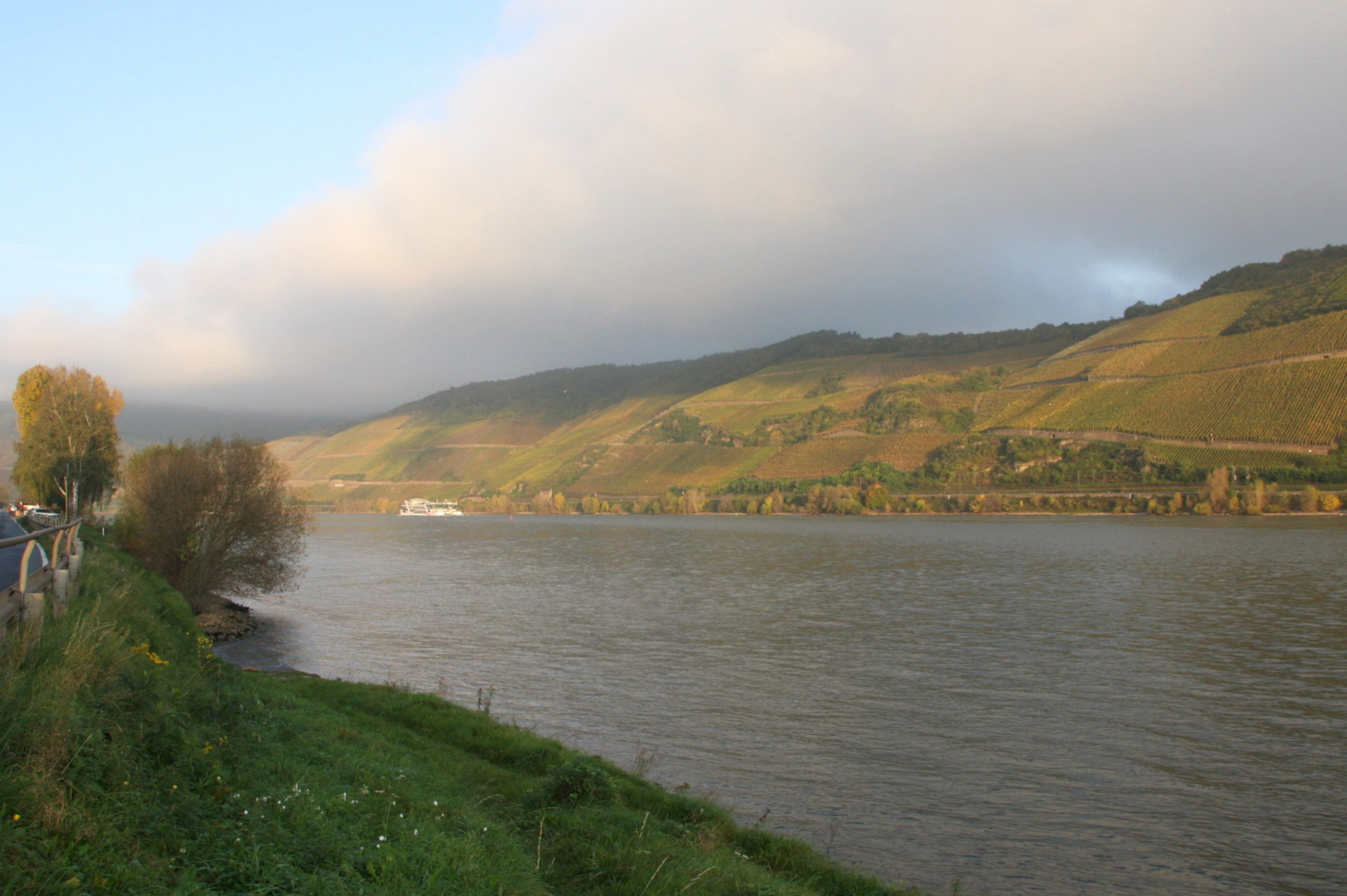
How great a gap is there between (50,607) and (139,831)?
6.44m

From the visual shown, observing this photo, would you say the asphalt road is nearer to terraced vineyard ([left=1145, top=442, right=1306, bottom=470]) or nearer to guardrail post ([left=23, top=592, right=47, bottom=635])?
guardrail post ([left=23, top=592, right=47, bottom=635])

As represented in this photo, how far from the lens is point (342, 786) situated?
34.1ft

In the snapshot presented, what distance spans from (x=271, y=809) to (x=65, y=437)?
6288cm

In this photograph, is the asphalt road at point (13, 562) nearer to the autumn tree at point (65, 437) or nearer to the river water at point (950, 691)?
the river water at point (950, 691)

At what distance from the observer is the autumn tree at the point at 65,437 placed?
193ft

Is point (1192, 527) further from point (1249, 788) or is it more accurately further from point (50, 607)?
point (50, 607)

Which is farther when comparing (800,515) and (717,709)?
(800,515)

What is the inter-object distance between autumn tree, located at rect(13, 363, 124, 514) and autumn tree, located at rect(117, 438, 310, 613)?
15.9m

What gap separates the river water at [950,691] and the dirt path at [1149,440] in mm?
68826

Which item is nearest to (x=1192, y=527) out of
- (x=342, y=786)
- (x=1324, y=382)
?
(x=1324, y=382)

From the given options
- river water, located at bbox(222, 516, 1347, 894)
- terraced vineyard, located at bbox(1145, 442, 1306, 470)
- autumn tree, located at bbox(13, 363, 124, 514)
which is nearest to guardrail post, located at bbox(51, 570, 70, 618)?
river water, located at bbox(222, 516, 1347, 894)

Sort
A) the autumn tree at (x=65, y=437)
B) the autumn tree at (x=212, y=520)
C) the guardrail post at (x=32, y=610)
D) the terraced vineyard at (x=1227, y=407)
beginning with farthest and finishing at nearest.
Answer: the terraced vineyard at (x=1227, y=407), the autumn tree at (x=65, y=437), the autumn tree at (x=212, y=520), the guardrail post at (x=32, y=610)

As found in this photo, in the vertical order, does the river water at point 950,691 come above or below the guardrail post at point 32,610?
below

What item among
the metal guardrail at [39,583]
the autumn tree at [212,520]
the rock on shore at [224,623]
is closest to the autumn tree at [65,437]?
the autumn tree at [212,520]
